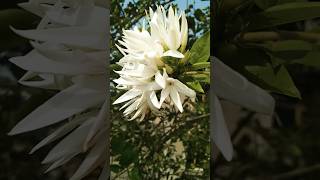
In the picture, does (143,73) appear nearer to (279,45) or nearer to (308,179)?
(279,45)

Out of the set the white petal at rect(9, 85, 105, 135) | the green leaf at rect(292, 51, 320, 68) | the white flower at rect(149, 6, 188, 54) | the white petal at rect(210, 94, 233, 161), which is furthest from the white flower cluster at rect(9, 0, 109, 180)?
the green leaf at rect(292, 51, 320, 68)

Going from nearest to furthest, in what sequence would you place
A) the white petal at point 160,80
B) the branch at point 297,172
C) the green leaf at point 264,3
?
the green leaf at point 264,3, the white petal at point 160,80, the branch at point 297,172

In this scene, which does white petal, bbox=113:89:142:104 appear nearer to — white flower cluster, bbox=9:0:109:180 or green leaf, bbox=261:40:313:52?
white flower cluster, bbox=9:0:109:180

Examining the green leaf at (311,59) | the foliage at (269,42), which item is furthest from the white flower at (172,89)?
the green leaf at (311,59)

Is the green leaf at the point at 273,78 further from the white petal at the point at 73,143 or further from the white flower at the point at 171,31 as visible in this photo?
the white petal at the point at 73,143

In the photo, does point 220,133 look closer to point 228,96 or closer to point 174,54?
point 228,96

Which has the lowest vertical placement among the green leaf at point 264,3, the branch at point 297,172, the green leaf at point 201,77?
the branch at point 297,172

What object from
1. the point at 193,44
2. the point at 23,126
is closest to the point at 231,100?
Result: the point at 193,44
